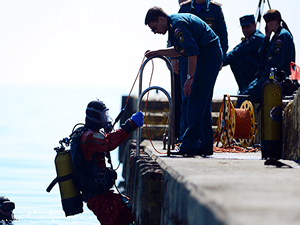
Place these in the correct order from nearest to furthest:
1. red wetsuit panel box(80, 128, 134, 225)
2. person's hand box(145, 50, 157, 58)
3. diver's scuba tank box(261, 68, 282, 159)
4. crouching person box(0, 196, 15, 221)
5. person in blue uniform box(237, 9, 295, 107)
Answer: red wetsuit panel box(80, 128, 134, 225) → diver's scuba tank box(261, 68, 282, 159) → person's hand box(145, 50, 157, 58) → crouching person box(0, 196, 15, 221) → person in blue uniform box(237, 9, 295, 107)

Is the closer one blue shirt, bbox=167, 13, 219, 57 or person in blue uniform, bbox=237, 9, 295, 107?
blue shirt, bbox=167, 13, 219, 57

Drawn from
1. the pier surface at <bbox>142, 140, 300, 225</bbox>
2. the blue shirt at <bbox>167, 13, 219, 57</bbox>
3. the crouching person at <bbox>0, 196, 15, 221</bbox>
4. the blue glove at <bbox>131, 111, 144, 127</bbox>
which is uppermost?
the blue shirt at <bbox>167, 13, 219, 57</bbox>

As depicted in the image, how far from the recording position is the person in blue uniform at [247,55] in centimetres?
965

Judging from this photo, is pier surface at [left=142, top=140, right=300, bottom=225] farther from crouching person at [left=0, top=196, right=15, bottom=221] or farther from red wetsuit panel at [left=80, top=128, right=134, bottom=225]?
crouching person at [left=0, top=196, right=15, bottom=221]

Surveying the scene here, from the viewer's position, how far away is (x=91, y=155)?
4695 mm

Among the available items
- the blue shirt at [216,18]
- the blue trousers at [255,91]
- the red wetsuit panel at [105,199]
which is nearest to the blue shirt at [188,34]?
the blue shirt at [216,18]

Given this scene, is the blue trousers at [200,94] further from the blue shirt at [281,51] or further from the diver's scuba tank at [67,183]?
the blue shirt at [281,51]

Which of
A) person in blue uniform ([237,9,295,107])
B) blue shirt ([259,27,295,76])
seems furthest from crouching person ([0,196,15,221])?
blue shirt ([259,27,295,76])

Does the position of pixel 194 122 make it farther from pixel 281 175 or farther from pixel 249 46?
pixel 249 46

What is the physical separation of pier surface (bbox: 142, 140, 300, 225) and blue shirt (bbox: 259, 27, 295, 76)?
5.62m

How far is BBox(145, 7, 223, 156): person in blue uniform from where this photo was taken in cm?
518

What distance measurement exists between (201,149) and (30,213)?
19.7ft

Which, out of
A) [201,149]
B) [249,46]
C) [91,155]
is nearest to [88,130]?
[91,155]

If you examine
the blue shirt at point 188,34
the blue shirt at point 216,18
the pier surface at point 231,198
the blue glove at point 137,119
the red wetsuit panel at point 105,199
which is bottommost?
the red wetsuit panel at point 105,199
